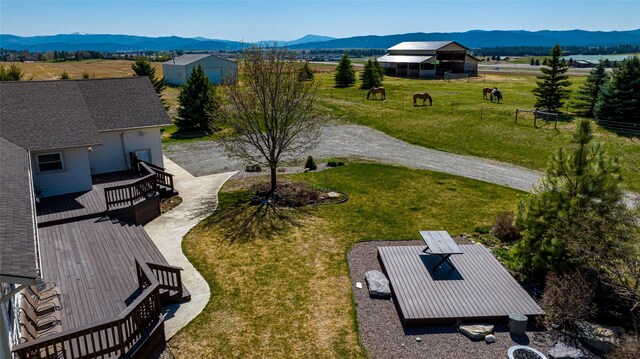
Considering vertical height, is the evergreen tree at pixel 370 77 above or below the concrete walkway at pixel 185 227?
above

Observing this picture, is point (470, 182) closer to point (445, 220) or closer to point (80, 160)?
point (445, 220)

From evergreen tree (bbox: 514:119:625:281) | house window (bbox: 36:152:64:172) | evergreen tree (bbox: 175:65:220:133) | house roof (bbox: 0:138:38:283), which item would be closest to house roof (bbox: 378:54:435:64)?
evergreen tree (bbox: 175:65:220:133)

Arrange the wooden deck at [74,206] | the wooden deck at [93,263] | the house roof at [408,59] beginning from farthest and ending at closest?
the house roof at [408,59] < the wooden deck at [74,206] < the wooden deck at [93,263]

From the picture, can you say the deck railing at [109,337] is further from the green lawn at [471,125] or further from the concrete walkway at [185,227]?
the green lawn at [471,125]

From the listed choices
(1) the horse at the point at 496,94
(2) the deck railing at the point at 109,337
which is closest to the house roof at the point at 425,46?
(1) the horse at the point at 496,94

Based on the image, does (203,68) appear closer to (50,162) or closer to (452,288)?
(50,162)

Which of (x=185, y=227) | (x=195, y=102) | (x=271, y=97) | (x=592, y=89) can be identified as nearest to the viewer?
(x=185, y=227)

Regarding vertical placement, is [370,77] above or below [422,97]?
above

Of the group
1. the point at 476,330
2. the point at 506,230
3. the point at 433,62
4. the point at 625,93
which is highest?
the point at 433,62

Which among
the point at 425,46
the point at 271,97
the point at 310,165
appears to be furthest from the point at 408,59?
the point at 271,97
